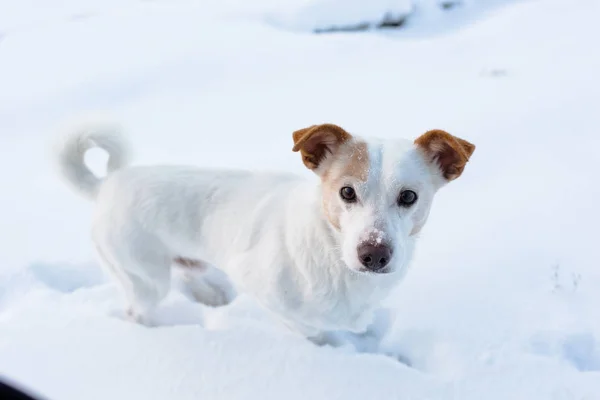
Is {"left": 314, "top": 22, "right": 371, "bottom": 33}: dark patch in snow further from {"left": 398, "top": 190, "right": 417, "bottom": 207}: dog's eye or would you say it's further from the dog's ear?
{"left": 398, "top": 190, "right": 417, "bottom": 207}: dog's eye

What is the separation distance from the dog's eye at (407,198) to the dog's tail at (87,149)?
1.15 meters

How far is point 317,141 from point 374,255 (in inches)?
17.5

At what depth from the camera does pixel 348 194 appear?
60.5 inches

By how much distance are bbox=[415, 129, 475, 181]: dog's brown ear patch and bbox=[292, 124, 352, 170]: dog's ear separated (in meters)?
0.26

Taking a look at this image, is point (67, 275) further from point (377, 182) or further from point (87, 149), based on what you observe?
point (377, 182)

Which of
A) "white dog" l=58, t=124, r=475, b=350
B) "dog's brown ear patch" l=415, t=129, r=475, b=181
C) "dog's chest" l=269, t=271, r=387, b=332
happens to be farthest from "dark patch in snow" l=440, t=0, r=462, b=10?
"dog's chest" l=269, t=271, r=387, b=332

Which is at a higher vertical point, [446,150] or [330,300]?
[446,150]

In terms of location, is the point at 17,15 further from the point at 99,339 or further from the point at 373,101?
the point at 99,339

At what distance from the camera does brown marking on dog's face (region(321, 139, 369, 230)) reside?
1520 millimetres

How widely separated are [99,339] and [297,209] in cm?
99

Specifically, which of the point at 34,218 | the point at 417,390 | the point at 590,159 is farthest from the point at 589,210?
the point at 34,218

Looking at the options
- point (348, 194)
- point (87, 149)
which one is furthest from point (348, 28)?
point (348, 194)

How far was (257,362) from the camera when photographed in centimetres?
185

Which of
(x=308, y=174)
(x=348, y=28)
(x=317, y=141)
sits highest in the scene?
(x=348, y=28)
